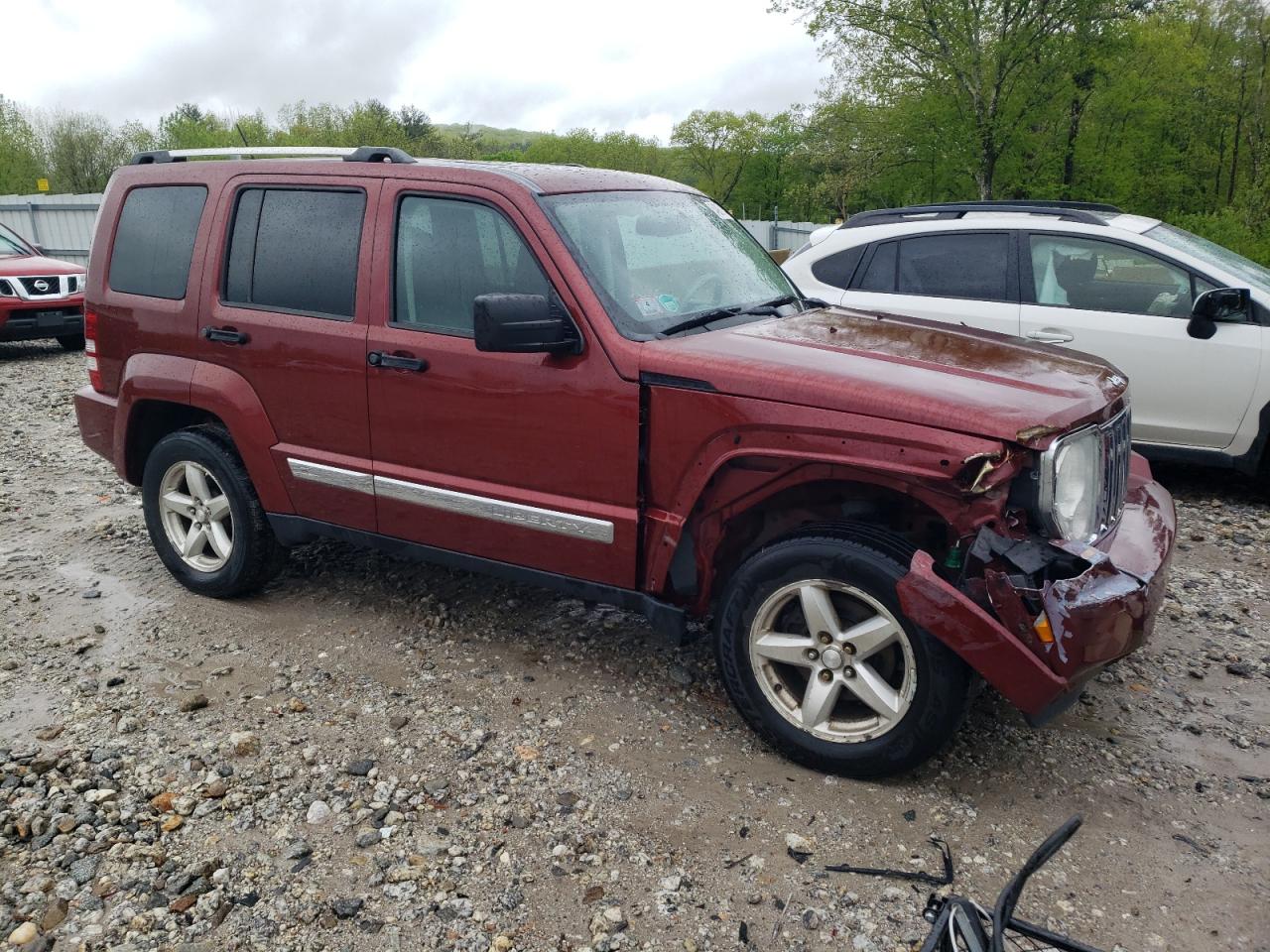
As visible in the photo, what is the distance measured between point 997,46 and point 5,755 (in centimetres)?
2320

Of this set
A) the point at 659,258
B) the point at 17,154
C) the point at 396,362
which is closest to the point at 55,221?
the point at 396,362

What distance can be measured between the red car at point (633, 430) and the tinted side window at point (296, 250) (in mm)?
13

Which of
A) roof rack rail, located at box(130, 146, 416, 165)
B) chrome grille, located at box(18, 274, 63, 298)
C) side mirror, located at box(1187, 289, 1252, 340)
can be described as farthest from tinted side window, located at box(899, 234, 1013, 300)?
chrome grille, located at box(18, 274, 63, 298)

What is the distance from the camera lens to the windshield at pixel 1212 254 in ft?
19.9

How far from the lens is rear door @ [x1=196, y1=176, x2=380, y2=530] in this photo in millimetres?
4031

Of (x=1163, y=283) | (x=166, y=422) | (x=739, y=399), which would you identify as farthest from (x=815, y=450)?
(x=1163, y=283)

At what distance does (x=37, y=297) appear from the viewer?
40.0ft

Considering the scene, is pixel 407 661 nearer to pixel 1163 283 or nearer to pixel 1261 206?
pixel 1163 283

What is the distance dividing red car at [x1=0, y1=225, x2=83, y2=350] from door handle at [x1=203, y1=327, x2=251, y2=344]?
9.56 m

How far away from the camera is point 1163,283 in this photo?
19.8 feet

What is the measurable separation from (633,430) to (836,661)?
104 centimetres

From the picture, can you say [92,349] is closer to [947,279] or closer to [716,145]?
[947,279]

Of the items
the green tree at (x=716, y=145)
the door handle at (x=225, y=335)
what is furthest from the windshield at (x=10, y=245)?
the green tree at (x=716, y=145)

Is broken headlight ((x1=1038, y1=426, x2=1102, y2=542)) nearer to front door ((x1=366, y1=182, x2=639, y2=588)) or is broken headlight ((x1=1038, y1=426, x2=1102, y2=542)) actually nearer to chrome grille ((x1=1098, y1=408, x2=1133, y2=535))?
chrome grille ((x1=1098, y1=408, x2=1133, y2=535))
